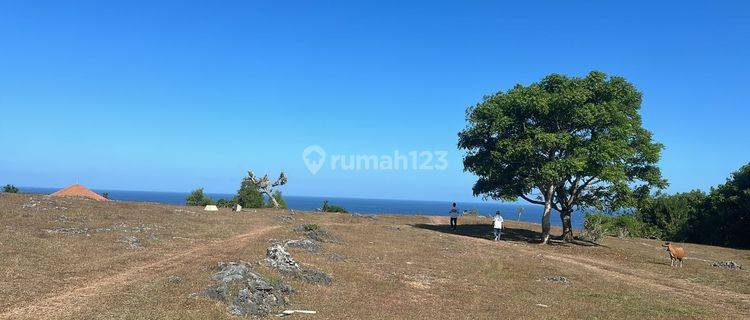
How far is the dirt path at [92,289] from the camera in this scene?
13672 millimetres

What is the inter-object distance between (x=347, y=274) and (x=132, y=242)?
40.1ft

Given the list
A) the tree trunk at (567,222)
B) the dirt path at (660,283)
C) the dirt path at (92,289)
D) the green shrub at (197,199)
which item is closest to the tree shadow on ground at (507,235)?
the tree trunk at (567,222)

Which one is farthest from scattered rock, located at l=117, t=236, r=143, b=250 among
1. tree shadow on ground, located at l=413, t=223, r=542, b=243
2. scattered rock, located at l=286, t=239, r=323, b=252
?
tree shadow on ground, located at l=413, t=223, r=542, b=243

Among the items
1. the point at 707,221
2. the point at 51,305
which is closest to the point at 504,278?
the point at 51,305

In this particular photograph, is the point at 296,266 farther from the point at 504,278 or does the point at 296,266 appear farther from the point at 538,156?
the point at 538,156

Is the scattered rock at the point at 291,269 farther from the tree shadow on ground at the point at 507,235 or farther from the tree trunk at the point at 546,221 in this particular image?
the tree trunk at the point at 546,221

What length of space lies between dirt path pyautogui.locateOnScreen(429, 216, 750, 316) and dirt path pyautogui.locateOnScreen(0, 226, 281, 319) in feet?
68.5

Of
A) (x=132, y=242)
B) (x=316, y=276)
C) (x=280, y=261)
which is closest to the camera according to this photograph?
(x=316, y=276)

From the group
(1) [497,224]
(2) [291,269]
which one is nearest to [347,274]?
(2) [291,269]

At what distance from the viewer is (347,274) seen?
2217 cm

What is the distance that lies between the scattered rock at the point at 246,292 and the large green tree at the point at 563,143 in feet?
82.0

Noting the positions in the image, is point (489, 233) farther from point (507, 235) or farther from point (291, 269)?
point (291, 269)

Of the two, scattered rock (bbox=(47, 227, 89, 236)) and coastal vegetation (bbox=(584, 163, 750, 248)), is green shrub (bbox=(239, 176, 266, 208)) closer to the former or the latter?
scattered rock (bbox=(47, 227, 89, 236))

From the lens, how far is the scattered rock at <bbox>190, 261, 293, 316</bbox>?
1536cm
